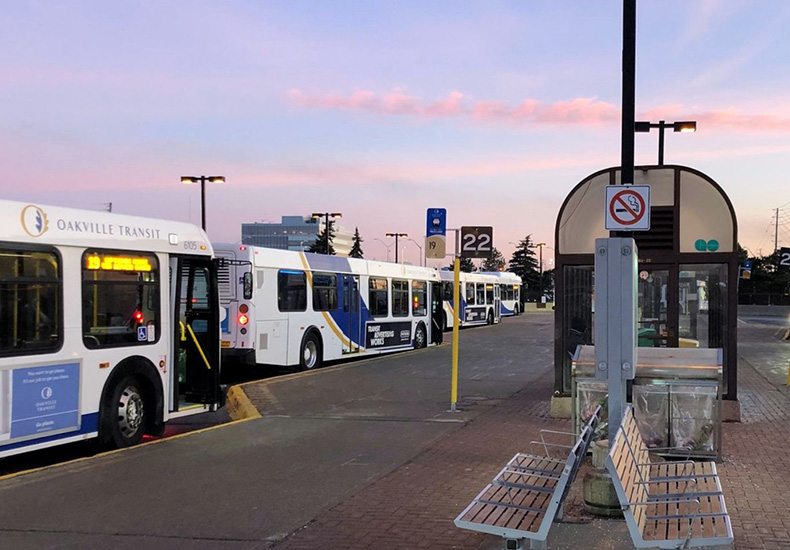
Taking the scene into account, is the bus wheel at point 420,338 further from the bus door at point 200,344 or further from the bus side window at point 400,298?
the bus door at point 200,344

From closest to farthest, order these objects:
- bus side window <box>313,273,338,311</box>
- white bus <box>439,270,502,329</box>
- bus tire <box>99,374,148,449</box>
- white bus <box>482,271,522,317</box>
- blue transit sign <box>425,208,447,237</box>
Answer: bus tire <box>99,374,148,449</box> < blue transit sign <box>425,208,447,237</box> < bus side window <box>313,273,338,311</box> < white bus <box>439,270,502,329</box> < white bus <box>482,271,522,317</box>

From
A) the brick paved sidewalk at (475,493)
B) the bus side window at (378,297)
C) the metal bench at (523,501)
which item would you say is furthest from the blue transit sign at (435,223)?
the bus side window at (378,297)

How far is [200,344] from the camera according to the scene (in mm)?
11359

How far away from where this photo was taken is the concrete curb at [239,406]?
11.8 m

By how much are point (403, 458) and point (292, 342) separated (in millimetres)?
9823

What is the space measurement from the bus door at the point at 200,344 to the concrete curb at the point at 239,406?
66 centimetres

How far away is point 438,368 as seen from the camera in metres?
18.2

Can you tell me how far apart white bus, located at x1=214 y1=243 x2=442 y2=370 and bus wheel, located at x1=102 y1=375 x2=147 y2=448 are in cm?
318

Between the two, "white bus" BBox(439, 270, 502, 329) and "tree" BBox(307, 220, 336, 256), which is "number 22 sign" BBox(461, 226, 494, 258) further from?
"tree" BBox(307, 220, 336, 256)

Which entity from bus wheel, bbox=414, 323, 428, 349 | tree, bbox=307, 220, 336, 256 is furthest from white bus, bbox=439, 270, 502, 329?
bus wheel, bbox=414, 323, 428, 349

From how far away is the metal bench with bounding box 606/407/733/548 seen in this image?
4.52 metres

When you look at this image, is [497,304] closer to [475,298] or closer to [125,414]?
[475,298]

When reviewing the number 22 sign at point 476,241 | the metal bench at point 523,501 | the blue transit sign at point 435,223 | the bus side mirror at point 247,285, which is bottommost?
the metal bench at point 523,501

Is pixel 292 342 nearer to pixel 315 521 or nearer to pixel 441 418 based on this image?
pixel 441 418
